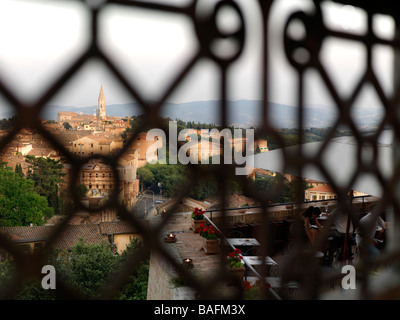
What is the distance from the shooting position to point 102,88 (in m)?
0.80

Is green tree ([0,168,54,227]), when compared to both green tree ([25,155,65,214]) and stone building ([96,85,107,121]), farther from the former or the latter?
stone building ([96,85,107,121])

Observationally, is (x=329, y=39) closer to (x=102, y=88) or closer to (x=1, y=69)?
(x=102, y=88)

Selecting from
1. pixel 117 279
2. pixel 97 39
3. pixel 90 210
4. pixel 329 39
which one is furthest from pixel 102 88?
pixel 329 39

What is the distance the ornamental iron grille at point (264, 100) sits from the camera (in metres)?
0.75

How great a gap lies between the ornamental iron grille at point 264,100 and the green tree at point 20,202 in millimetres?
53

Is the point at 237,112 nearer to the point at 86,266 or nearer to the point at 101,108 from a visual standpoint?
the point at 101,108

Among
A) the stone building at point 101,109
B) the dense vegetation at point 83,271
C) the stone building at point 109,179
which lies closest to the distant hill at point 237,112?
the stone building at point 101,109

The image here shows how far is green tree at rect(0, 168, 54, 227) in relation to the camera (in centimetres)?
76

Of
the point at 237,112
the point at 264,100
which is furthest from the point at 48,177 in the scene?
the point at 264,100

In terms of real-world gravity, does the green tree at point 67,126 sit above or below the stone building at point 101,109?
below

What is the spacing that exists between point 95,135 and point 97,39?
208mm

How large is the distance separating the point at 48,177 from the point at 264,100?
579 millimetres

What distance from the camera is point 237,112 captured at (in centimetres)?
93

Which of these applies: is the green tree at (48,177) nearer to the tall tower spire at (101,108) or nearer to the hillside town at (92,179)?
the hillside town at (92,179)
